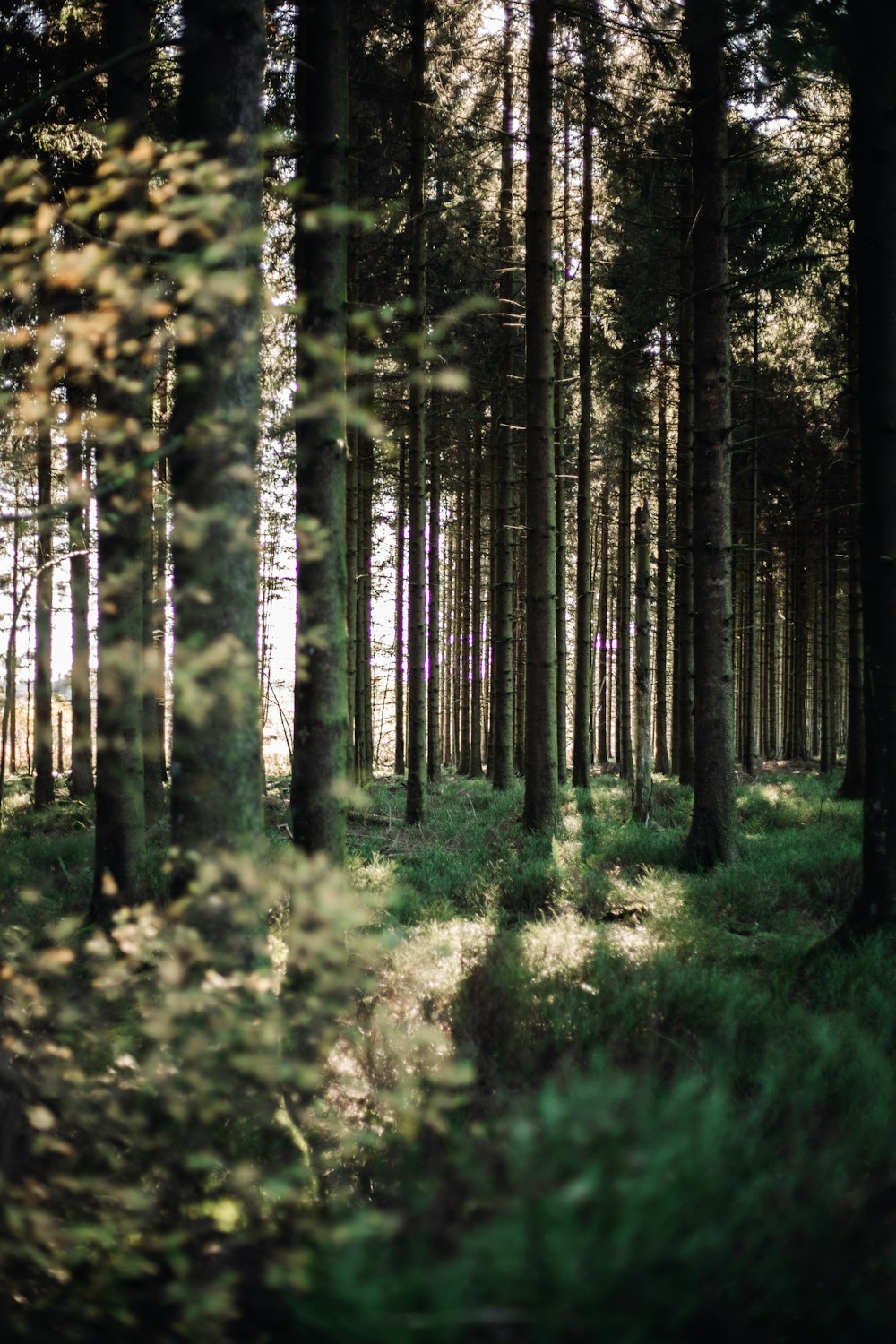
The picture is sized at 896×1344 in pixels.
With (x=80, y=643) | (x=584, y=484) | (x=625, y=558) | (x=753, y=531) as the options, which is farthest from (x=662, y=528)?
(x=80, y=643)

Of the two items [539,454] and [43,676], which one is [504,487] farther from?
[43,676]

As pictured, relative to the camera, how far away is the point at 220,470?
3.12 metres

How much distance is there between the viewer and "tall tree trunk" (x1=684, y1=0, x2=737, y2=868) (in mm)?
8086

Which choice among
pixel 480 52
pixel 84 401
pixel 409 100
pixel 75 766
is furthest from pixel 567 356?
pixel 75 766

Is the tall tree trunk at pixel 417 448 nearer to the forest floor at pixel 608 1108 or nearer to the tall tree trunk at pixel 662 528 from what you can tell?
the forest floor at pixel 608 1108

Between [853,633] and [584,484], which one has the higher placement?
[584,484]

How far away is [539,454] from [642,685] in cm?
345

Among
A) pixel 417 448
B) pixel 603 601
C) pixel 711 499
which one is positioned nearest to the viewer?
pixel 711 499

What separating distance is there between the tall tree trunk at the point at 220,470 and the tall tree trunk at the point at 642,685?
26.1ft

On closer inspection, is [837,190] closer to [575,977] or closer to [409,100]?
[409,100]

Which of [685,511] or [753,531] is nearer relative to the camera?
[685,511]

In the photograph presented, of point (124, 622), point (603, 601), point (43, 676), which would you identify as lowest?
point (43, 676)

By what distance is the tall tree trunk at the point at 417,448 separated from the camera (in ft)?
33.4

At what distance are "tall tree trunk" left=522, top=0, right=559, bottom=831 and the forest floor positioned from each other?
6.29 ft
